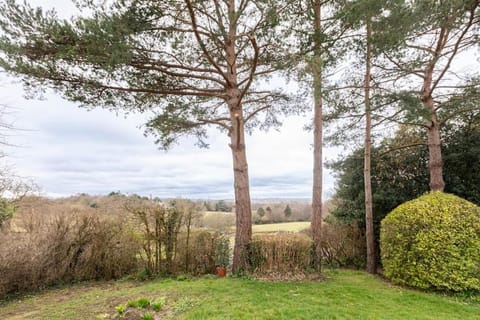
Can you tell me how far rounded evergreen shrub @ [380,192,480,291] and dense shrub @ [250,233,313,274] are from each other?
1.88 m

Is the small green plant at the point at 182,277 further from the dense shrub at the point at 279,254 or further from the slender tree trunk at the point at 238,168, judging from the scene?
the dense shrub at the point at 279,254

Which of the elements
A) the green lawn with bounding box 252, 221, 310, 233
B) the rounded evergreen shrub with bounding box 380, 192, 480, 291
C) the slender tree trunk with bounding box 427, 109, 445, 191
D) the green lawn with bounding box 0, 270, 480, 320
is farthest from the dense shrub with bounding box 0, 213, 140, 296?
the slender tree trunk with bounding box 427, 109, 445, 191

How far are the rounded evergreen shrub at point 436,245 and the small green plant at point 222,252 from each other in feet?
12.2

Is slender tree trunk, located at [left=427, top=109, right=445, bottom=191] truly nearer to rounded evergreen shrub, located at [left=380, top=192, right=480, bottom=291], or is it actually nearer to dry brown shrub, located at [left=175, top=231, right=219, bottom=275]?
rounded evergreen shrub, located at [left=380, top=192, right=480, bottom=291]

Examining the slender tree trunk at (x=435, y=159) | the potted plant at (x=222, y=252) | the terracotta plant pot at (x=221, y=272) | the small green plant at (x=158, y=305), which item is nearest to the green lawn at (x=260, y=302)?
the small green plant at (x=158, y=305)

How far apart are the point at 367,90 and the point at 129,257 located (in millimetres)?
7560

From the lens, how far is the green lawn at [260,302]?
10.8 ft

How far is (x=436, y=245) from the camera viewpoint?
449 centimetres

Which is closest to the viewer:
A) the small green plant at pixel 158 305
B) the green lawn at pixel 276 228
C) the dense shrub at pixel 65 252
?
the small green plant at pixel 158 305

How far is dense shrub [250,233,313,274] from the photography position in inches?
205

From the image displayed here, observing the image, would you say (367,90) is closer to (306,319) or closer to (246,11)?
(246,11)

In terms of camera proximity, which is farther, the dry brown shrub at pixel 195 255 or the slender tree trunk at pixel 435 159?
the dry brown shrub at pixel 195 255

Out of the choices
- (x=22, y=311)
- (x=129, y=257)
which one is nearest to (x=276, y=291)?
(x=129, y=257)

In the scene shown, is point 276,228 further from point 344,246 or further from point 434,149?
point 434,149
